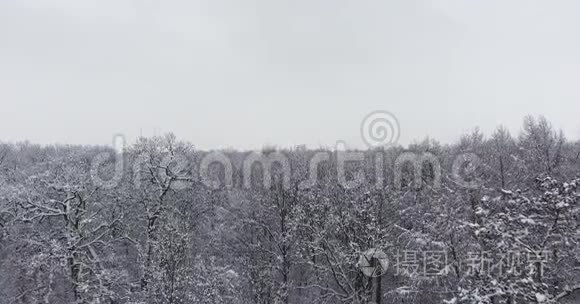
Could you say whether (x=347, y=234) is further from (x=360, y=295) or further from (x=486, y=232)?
(x=486, y=232)

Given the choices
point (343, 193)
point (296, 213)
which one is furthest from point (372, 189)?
point (296, 213)

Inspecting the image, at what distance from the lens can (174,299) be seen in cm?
1619

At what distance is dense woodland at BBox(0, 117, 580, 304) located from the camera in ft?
39.1

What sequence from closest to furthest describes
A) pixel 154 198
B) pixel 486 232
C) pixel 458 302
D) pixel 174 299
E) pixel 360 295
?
pixel 486 232, pixel 458 302, pixel 174 299, pixel 360 295, pixel 154 198

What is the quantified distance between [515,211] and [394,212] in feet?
35.6

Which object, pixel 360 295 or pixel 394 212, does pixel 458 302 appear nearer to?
pixel 360 295

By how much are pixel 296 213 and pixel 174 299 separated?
917 centimetres

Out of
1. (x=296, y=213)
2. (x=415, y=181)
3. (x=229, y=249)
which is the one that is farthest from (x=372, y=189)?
(x=229, y=249)

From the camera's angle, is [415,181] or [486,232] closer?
[486,232]

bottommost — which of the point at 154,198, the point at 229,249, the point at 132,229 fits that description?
the point at 229,249

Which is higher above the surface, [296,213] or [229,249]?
[296,213]

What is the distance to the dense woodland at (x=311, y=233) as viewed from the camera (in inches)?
470

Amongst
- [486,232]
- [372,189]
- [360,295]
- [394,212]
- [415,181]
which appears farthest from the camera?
[415,181]

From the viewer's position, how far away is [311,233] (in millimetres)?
23828
